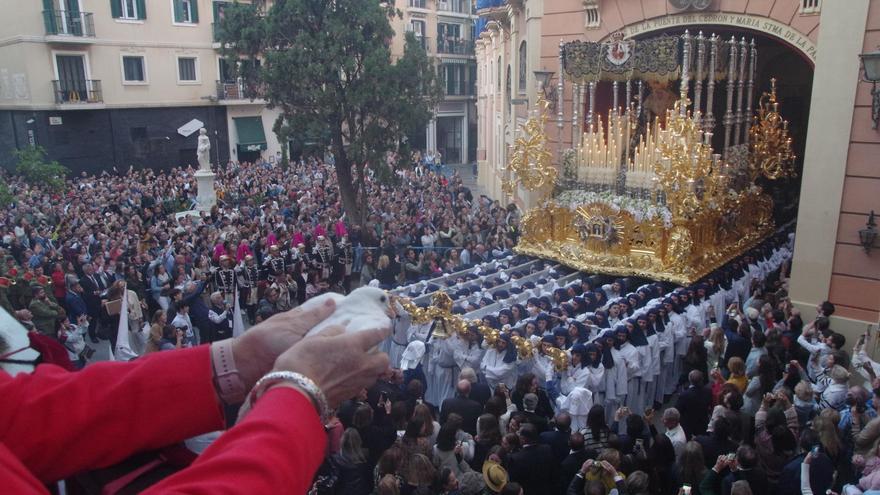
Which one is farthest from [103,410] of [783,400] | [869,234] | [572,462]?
[869,234]

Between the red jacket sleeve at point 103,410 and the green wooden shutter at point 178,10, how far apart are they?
3163 cm

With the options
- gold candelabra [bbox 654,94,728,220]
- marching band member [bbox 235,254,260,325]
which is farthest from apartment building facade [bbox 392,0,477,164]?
gold candelabra [bbox 654,94,728,220]

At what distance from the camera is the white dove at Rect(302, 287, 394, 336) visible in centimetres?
179

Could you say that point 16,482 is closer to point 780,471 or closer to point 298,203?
point 780,471

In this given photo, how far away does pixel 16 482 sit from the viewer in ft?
4.32

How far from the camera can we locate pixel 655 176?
12445mm

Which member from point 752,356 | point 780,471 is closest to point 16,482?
point 780,471

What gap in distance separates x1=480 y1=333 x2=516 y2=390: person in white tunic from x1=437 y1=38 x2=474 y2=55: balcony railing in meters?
35.5

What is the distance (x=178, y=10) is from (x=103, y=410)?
31.9 metres

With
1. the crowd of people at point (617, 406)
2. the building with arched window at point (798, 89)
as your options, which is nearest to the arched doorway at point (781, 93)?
the building with arched window at point (798, 89)

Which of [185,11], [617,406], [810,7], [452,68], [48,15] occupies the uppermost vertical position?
[185,11]

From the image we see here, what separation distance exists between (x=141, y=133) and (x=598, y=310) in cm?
2599

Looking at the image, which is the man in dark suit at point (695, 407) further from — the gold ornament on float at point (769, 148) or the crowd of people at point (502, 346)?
the gold ornament on float at point (769, 148)

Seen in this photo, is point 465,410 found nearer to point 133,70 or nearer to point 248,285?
point 248,285
